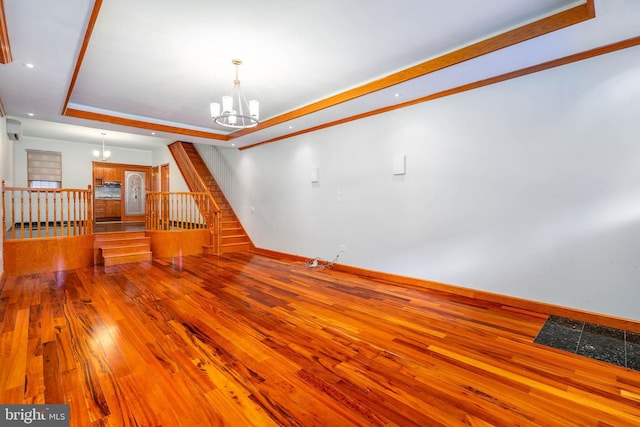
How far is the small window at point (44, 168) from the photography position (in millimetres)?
8570

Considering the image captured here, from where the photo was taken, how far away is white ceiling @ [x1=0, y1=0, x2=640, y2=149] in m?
2.44

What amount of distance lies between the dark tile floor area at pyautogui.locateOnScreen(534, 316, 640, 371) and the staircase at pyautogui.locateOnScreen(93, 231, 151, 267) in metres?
6.48

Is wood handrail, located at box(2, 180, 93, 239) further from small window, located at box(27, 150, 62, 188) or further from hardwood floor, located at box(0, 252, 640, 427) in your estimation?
hardwood floor, located at box(0, 252, 640, 427)

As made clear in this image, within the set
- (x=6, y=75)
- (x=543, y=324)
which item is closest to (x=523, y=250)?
(x=543, y=324)

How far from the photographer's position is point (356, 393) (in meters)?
1.83

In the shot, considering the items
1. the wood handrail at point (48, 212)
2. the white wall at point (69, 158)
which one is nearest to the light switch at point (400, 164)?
the wood handrail at point (48, 212)

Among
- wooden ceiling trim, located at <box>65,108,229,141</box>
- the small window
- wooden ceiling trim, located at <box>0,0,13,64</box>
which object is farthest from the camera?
the small window

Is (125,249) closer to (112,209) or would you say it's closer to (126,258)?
(126,258)

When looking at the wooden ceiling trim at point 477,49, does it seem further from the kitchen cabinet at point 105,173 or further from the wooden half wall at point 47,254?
the kitchen cabinet at point 105,173

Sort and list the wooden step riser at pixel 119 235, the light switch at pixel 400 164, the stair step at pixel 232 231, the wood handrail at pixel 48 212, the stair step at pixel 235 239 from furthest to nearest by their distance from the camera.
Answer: the stair step at pixel 232 231 → the stair step at pixel 235 239 → the wooden step riser at pixel 119 235 → the wood handrail at pixel 48 212 → the light switch at pixel 400 164

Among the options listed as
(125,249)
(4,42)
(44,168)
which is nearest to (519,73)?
(4,42)

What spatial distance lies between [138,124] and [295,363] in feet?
17.8

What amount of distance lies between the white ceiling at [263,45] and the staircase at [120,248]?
2522 mm

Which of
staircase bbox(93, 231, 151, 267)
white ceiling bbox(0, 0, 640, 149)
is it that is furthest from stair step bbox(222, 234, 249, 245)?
white ceiling bbox(0, 0, 640, 149)
